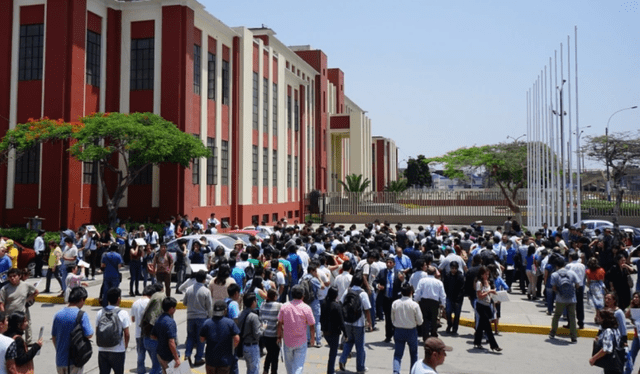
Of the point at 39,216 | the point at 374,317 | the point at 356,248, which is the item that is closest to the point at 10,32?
the point at 39,216

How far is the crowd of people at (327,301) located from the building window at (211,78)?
15.0 metres

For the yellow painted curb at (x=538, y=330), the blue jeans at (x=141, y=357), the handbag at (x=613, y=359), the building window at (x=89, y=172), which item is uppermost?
the building window at (x=89, y=172)

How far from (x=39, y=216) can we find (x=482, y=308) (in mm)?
19275

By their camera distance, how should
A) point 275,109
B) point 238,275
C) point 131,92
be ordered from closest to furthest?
point 238,275, point 131,92, point 275,109

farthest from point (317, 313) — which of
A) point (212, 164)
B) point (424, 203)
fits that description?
point (424, 203)

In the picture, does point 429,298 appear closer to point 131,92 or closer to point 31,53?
point 131,92

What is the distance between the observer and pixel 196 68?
27.8m

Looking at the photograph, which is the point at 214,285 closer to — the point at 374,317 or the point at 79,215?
the point at 374,317

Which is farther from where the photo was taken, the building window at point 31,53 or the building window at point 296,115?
the building window at point 296,115

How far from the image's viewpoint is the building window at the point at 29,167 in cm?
2305

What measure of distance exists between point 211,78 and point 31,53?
8956 millimetres

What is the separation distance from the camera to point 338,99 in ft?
201

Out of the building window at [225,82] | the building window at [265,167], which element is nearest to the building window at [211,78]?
the building window at [225,82]

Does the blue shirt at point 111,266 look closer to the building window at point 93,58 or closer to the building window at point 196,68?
the building window at point 93,58
